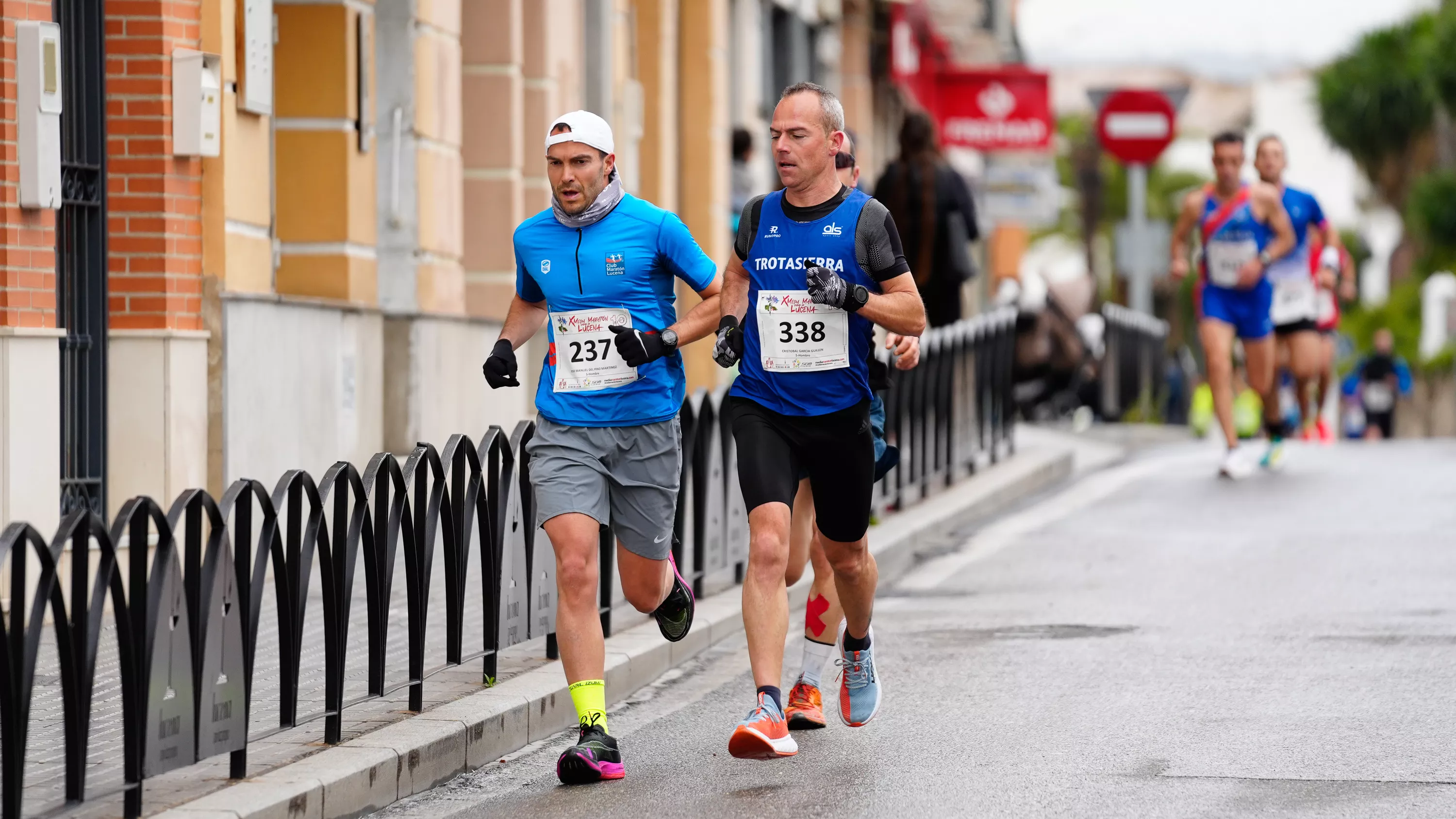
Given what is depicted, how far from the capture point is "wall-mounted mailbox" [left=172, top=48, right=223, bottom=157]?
426 inches

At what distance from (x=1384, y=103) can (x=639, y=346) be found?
54.5 meters

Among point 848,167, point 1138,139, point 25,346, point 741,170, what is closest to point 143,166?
point 25,346

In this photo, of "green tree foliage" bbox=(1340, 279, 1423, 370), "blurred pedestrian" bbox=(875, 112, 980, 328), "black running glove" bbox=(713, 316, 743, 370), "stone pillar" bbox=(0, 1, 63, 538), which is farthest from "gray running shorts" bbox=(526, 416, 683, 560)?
"green tree foliage" bbox=(1340, 279, 1423, 370)

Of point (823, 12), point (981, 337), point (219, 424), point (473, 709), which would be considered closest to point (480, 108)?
point (981, 337)

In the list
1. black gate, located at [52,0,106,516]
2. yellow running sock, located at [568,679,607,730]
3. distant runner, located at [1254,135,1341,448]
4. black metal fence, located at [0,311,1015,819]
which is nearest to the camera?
black metal fence, located at [0,311,1015,819]

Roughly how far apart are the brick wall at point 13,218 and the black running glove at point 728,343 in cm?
374

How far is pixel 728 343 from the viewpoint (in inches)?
276

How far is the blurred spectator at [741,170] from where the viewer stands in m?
16.5

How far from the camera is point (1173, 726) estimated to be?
7.56 meters

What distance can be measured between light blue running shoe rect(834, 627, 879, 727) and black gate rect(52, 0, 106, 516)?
4.30m

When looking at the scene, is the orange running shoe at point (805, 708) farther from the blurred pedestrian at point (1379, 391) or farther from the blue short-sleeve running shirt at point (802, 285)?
the blurred pedestrian at point (1379, 391)

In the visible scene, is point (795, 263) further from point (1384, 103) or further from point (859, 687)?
point (1384, 103)

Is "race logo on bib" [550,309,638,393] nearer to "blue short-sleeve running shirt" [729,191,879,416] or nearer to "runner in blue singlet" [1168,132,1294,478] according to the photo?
"blue short-sleeve running shirt" [729,191,879,416]

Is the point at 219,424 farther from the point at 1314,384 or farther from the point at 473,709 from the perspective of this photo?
the point at 1314,384
